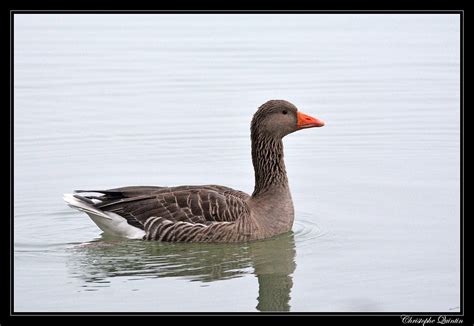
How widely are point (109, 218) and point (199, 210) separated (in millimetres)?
1267

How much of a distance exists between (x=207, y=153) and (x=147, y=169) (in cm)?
147

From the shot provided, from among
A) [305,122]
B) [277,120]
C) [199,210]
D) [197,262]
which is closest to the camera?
[197,262]

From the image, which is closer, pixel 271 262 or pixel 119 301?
pixel 119 301

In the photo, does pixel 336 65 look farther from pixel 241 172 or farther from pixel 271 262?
pixel 271 262

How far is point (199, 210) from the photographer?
595 inches

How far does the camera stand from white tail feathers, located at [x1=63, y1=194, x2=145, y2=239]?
596 inches

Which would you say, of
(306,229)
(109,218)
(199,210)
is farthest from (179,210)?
(306,229)

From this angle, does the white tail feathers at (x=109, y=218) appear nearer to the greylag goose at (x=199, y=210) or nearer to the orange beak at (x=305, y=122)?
the greylag goose at (x=199, y=210)

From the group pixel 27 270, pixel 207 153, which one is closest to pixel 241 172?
pixel 207 153

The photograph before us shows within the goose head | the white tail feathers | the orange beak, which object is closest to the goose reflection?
the white tail feathers

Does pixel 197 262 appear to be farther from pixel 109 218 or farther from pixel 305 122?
pixel 305 122

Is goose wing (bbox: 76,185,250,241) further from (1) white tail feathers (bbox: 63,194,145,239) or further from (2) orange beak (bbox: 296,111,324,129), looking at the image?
(2) orange beak (bbox: 296,111,324,129)

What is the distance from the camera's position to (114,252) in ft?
47.8

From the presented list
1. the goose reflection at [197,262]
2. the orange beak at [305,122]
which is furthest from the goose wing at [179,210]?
the orange beak at [305,122]
